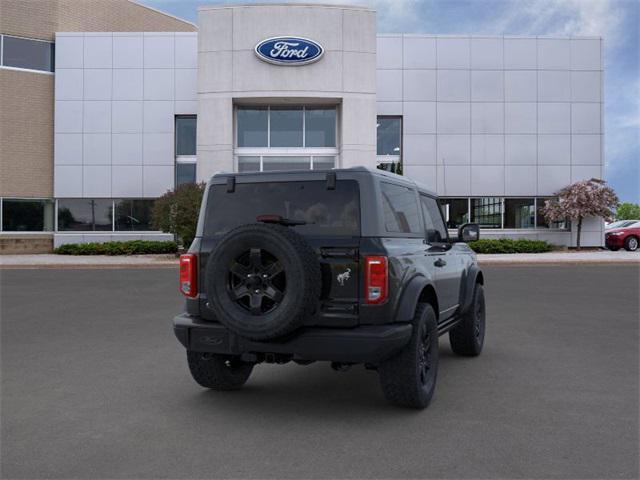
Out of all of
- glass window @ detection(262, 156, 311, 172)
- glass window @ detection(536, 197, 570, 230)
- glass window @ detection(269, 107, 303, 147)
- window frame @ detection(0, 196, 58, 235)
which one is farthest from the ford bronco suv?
window frame @ detection(0, 196, 58, 235)

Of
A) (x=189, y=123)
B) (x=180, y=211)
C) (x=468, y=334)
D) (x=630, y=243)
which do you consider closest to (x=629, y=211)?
(x=630, y=243)

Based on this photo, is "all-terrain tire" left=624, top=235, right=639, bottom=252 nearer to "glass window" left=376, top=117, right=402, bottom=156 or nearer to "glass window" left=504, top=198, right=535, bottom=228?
"glass window" left=504, top=198, right=535, bottom=228

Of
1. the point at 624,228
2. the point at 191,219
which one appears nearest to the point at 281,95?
the point at 191,219

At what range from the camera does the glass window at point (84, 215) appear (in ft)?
97.7

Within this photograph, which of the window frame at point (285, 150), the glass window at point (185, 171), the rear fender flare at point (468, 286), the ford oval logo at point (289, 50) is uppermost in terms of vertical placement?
the ford oval logo at point (289, 50)

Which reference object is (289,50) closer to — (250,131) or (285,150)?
(250,131)

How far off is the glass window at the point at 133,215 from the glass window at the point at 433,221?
81.5 feet

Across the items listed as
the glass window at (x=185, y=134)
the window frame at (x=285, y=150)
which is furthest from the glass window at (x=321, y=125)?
the glass window at (x=185, y=134)

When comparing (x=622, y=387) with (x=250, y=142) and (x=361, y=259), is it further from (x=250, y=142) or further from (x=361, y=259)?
(x=250, y=142)

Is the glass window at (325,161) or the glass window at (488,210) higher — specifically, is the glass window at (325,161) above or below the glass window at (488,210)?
above

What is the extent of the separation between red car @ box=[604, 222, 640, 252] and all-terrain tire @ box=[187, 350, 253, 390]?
1127 inches

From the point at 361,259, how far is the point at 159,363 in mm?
3217

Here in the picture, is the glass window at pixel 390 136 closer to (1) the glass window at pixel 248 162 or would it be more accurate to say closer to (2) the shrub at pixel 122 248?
(1) the glass window at pixel 248 162

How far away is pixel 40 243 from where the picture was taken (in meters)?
29.5
